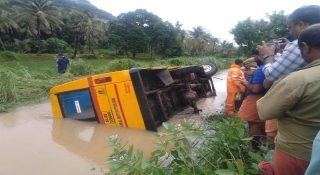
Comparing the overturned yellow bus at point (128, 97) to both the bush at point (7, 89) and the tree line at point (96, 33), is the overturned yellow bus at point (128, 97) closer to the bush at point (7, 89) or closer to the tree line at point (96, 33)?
the bush at point (7, 89)

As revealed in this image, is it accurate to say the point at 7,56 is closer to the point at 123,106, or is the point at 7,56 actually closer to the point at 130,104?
the point at 123,106

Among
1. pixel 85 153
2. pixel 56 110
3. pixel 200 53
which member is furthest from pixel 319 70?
pixel 200 53

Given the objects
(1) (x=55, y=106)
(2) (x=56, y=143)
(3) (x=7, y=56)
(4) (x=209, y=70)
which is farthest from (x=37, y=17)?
(2) (x=56, y=143)

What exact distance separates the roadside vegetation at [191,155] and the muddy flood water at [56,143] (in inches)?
49.3

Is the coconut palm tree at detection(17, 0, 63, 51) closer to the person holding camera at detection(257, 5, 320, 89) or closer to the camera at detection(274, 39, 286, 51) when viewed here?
the camera at detection(274, 39, 286, 51)

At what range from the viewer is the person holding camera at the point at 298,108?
2375mm

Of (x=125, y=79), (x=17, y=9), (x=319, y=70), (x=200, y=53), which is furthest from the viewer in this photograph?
(x=200, y=53)

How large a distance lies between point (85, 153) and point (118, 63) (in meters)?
15.8

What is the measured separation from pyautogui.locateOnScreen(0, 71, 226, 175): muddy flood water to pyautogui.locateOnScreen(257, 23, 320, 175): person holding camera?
2.57m

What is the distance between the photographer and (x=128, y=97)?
7102 mm

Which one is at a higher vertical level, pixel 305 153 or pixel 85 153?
pixel 305 153

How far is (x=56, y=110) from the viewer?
858 centimetres

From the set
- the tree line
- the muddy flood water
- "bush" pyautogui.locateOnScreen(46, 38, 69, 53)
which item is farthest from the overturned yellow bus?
"bush" pyautogui.locateOnScreen(46, 38, 69, 53)

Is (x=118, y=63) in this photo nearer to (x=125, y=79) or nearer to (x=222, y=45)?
(x=125, y=79)
